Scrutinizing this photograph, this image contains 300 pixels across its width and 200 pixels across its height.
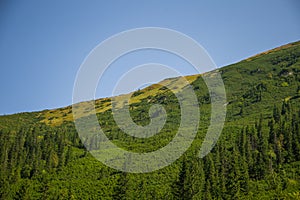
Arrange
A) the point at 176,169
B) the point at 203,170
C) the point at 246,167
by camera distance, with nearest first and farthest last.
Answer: the point at 246,167 < the point at 203,170 < the point at 176,169

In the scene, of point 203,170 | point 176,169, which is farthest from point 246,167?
point 176,169

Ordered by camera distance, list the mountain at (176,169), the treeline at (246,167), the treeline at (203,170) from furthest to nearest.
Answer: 1. the mountain at (176,169)
2. the treeline at (203,170)
3. the treeline at (246,167)

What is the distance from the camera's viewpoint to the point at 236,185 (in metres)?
93.7

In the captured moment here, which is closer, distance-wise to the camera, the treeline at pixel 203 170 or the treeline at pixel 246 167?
the treeline at pixel 246 167

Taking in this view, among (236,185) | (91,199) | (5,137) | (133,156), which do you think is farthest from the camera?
(5,137)

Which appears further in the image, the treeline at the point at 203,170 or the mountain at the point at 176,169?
the mountain at the point at 176,169

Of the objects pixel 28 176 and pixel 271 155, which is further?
pixel 28 176

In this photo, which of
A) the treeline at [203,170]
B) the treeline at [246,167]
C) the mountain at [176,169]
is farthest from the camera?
the mountain at [176,169]

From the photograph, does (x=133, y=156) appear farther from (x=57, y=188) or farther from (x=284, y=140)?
(x=284, y=140)

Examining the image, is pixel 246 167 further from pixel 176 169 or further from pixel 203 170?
pixel 176 169

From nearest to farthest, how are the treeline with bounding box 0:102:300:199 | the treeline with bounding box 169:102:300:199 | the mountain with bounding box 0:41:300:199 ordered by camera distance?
the treeline with bounding box 169:102:300:199 → the treeline with bounding box 0:102:300:199 → the mountain with bounding box 0:41:300:199

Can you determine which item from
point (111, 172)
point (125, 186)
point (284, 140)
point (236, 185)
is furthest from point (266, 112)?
point (125, 186)

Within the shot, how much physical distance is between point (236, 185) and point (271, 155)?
36190 millimetres

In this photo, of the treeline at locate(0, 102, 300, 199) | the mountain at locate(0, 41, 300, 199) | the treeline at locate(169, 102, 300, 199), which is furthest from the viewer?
the mountain at locate(0, 41, 300, 199)
